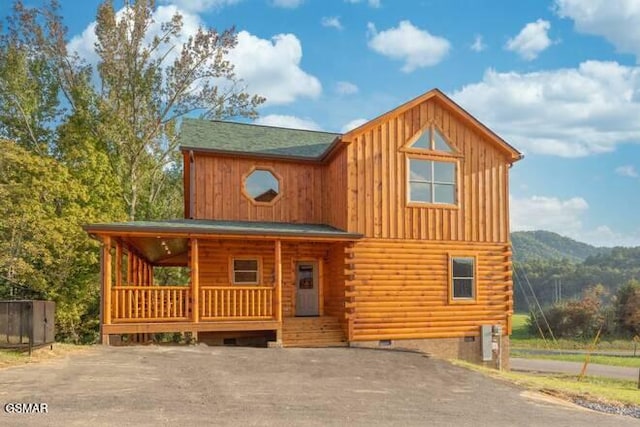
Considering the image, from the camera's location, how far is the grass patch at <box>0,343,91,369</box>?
1034cm

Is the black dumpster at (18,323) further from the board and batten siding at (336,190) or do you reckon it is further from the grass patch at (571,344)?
the grass patch at (571,344)

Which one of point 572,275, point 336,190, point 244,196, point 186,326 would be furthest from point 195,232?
point 572,275

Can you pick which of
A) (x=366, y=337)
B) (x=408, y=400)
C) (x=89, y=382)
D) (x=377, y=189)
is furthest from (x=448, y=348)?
(x=89, y=382)

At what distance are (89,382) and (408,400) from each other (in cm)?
524

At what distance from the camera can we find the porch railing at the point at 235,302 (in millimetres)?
14766

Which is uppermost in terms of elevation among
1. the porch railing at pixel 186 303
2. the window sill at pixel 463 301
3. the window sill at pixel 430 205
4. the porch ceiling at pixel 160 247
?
the window sill at pixel 430 205

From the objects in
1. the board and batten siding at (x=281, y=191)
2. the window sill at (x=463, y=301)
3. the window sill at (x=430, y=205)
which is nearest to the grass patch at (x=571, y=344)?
the window sill at (x=463, y=301)

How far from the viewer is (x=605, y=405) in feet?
33.1

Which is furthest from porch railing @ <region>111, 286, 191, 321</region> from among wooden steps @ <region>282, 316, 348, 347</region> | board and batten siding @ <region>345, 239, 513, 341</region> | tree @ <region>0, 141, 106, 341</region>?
tree @ <region>0, 141, 106, 341</region>

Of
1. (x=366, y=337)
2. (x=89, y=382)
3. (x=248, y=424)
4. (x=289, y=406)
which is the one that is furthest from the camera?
(x=366, y=337)

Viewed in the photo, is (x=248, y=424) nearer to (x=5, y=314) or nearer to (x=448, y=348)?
(x=5, y=314)

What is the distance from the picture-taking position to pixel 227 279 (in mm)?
16750

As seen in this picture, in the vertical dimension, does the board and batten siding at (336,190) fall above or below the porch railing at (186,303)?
above

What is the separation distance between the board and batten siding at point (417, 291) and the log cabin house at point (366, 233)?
0.11 ft
